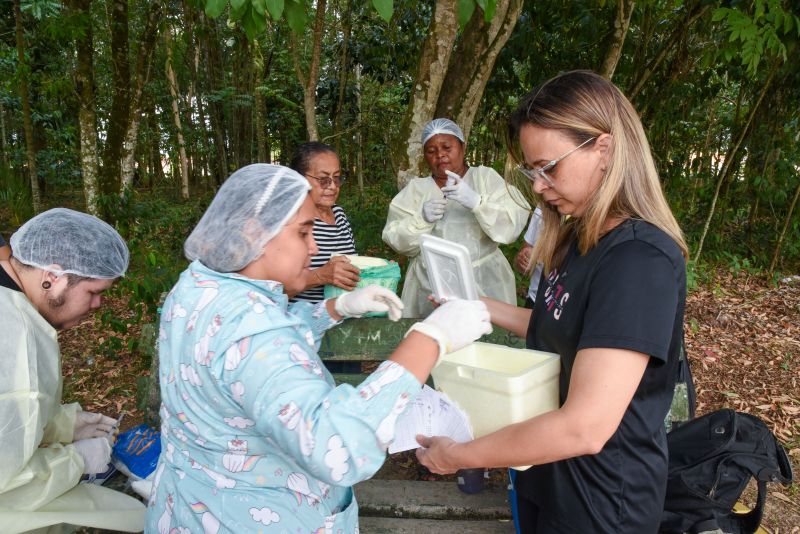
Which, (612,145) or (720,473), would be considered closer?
(612,145)

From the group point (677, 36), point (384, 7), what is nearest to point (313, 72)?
point (384, 7)

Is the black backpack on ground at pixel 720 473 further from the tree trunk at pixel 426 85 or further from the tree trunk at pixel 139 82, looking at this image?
the tree trunk at pixel 139 82

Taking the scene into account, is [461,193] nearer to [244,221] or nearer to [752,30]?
[244,221]

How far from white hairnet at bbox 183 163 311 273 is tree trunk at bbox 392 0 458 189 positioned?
8.97 ft

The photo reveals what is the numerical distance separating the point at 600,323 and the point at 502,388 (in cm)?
29

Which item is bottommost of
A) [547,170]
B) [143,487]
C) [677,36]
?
[143,487]

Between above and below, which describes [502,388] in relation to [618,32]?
below

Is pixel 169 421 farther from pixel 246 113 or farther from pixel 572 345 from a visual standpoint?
pixel 246 113

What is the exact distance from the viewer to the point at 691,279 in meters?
5.87

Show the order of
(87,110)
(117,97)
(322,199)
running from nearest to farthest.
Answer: (322,199), (87,110), (117,97)

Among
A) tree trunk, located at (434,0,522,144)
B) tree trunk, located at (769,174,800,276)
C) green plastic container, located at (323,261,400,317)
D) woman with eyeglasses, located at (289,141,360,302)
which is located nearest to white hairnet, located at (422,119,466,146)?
woman with eyeglasses, located at (289,141,360,302)

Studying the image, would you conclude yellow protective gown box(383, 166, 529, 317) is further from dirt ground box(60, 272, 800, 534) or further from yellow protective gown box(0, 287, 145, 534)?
yellow protective gown box(0, 287, 145, 534)

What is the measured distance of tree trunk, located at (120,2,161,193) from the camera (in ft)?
22.5

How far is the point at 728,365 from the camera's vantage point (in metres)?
4.70
